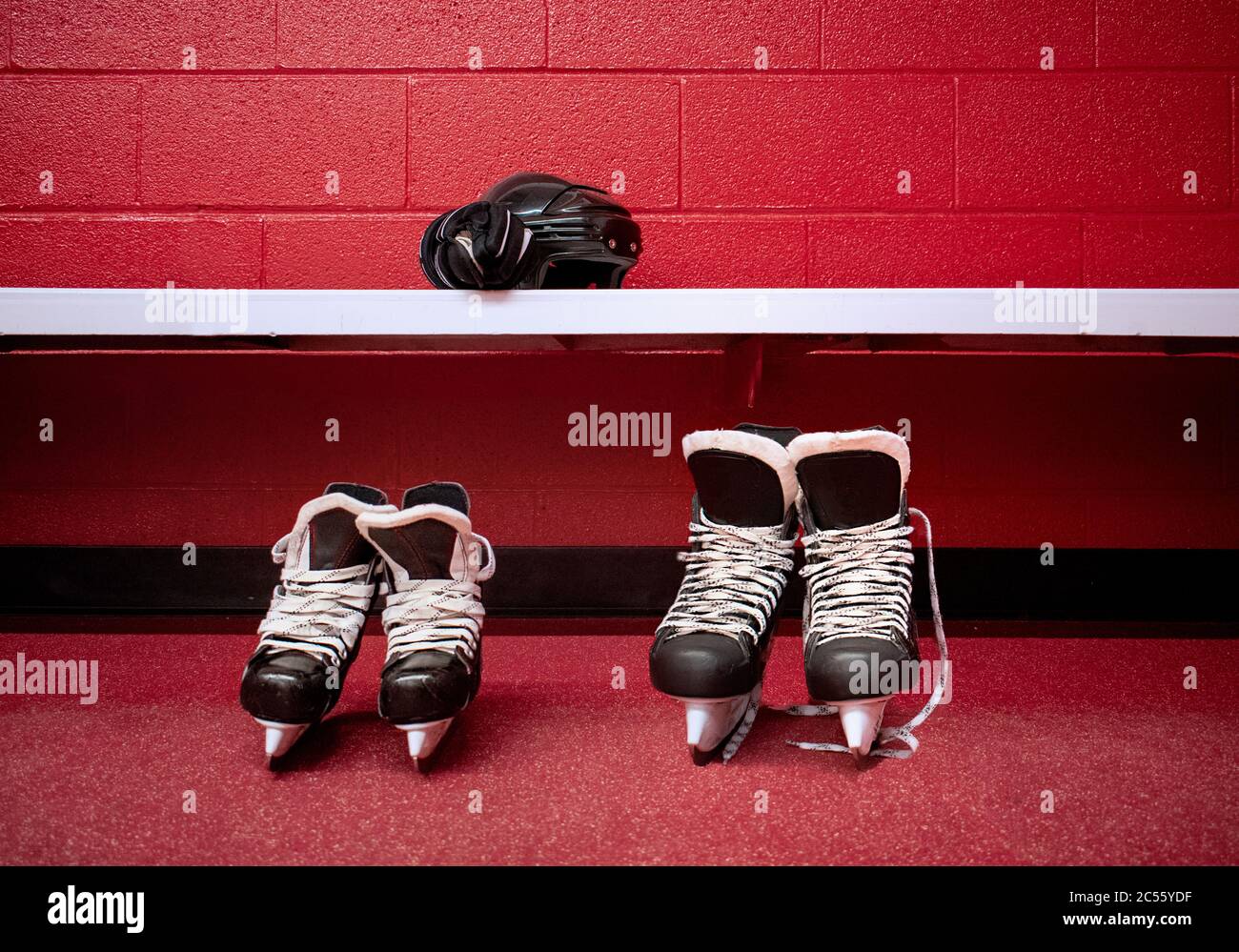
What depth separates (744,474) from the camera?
2.56 ft

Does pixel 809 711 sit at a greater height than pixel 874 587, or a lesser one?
lesser

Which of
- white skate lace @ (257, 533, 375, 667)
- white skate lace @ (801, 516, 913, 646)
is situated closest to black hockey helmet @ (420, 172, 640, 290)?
white skate lace @ (257, 533, 375, 667)

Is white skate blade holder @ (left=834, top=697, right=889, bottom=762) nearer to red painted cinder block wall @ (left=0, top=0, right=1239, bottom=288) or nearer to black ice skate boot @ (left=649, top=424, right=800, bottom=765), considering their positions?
black ice skate boot @ (left=649, top=424, right=800, bottom=765)

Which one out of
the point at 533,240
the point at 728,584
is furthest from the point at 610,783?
the point at 533,240

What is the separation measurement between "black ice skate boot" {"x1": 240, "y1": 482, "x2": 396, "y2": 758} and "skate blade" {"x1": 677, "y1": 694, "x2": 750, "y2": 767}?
1.17ft

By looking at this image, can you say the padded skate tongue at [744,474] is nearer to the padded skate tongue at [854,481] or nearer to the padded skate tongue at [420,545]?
the padded skate tongue at [854,481]

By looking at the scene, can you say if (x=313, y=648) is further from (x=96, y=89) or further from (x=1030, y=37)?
(x=1030, y=37)

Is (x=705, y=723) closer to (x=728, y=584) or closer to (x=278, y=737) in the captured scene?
(x=728, y=584)

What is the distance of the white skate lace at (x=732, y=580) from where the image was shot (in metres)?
0.75

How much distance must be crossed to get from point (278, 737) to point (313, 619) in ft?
0.40

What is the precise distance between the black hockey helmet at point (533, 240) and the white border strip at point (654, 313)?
0.15 feet

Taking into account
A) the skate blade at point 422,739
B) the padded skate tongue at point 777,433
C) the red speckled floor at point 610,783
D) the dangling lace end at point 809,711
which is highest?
the padded skate tongue at point 777,433

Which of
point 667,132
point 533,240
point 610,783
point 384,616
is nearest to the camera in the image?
point 610,783

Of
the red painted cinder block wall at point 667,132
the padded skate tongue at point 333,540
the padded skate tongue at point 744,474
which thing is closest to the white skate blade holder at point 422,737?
the padded skate tongue at point 333,540
